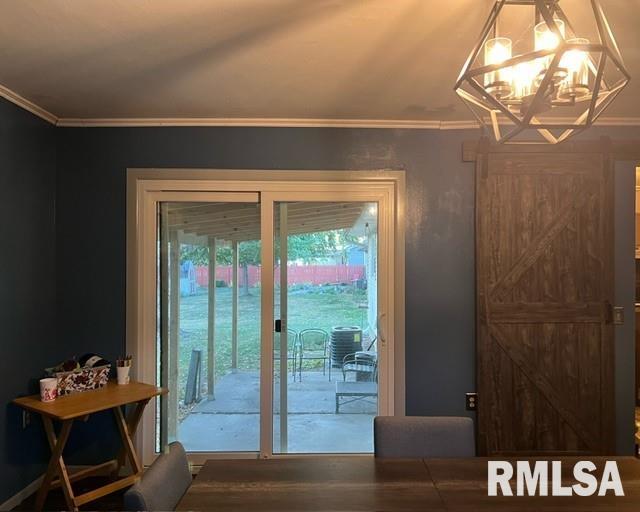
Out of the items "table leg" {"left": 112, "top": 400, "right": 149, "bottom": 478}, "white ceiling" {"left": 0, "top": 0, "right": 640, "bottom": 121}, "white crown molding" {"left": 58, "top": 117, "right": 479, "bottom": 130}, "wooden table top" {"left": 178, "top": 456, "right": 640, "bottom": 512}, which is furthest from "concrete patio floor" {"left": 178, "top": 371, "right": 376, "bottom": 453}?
"white ceiling" {"left": 0, "top": 0, "right": 640, "bottom": 121}

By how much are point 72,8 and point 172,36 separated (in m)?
0.39

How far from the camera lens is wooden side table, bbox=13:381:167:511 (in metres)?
2.43

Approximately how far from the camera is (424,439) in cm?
184

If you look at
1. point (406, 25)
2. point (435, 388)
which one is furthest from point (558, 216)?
point (406, 25)

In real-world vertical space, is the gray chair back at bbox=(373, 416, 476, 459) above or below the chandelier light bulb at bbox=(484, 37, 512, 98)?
below

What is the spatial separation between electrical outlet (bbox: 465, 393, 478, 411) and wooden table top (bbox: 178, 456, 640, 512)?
4.59 ft

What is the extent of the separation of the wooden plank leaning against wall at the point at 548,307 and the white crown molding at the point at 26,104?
9.53ft

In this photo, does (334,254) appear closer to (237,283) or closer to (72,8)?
(237,283)

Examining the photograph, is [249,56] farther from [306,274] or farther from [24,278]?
[24,278]


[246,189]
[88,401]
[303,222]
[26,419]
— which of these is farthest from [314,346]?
[26,419]

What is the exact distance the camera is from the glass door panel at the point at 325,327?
10.4 ft

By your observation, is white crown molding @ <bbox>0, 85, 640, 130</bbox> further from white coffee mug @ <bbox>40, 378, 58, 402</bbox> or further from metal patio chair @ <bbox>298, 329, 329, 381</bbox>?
white coffee mug @ <bbox>40, 378, 58, 402</bbox>

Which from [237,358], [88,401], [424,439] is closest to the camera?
[424,439]

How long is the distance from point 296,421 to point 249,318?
2.70ft
